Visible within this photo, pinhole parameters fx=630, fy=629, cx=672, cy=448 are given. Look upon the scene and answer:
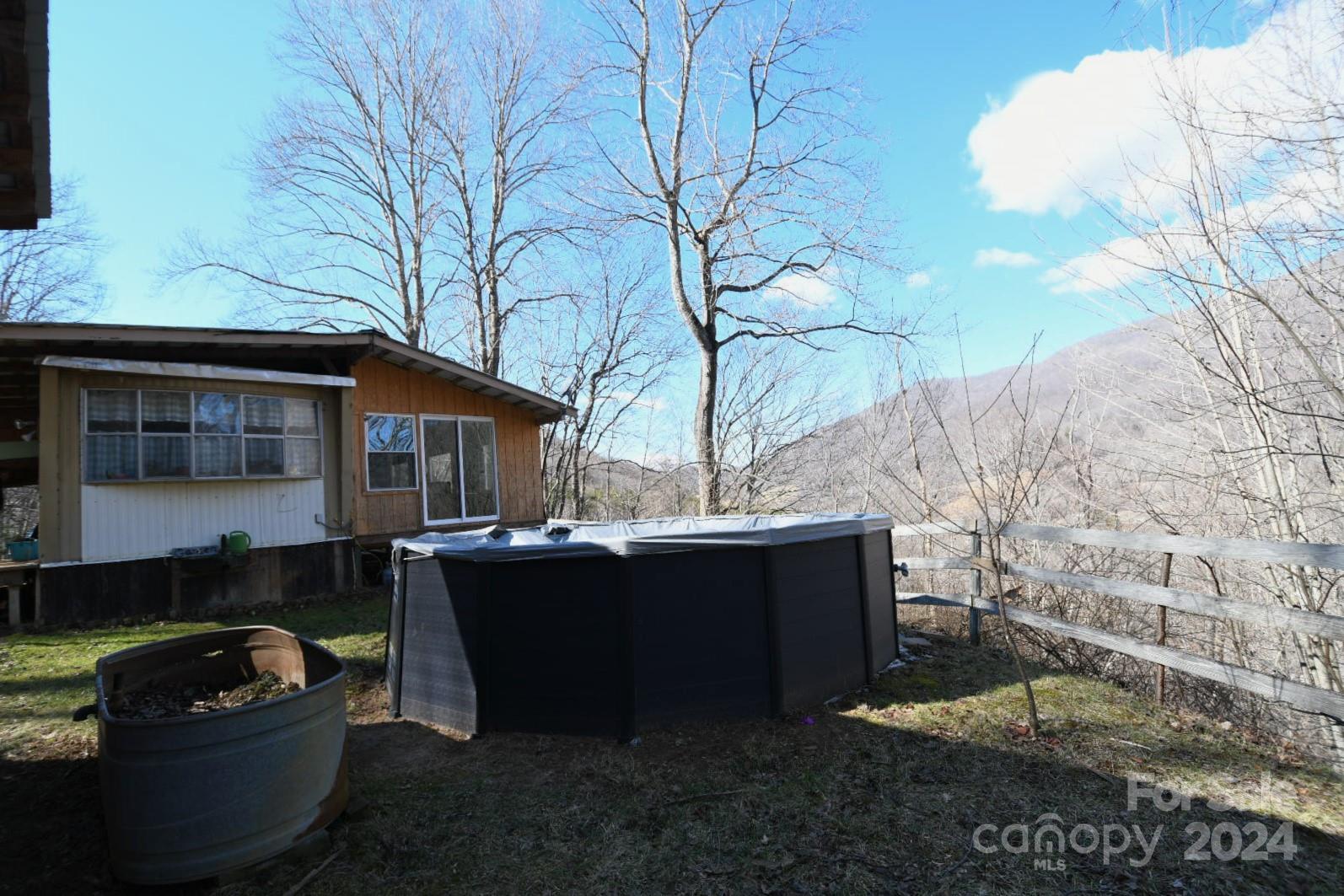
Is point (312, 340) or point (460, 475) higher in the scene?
point (312, 340)

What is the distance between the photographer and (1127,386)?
18.5 ft

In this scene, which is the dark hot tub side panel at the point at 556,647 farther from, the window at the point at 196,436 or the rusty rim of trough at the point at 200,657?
the window at the point at 196,436

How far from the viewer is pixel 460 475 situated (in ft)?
34.7

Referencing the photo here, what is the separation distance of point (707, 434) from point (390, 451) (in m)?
5.33

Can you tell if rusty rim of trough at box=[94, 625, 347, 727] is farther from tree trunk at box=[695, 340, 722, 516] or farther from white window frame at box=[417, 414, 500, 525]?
tree trunk at box=[695, 340, 722, 516]

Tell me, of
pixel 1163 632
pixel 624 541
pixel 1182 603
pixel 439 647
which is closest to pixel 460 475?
pixel 439 647

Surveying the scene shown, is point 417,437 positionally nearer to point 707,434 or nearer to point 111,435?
point 111,435

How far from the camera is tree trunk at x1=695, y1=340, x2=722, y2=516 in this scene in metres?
11.4

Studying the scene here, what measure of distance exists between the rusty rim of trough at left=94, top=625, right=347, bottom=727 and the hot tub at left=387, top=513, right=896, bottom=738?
0.89m

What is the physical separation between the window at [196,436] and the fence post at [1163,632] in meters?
9.43

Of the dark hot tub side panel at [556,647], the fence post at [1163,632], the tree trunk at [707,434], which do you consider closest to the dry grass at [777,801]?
the dark hot tub side panel at [556,647]

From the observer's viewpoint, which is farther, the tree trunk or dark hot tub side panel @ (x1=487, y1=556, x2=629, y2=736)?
the tree trunk

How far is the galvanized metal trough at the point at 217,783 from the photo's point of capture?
2.49 metres

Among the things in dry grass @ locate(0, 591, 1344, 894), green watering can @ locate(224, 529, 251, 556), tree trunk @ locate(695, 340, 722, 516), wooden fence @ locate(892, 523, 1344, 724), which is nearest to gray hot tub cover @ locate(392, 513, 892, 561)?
dry grass @ locate(0, 591, 1344, 894)
